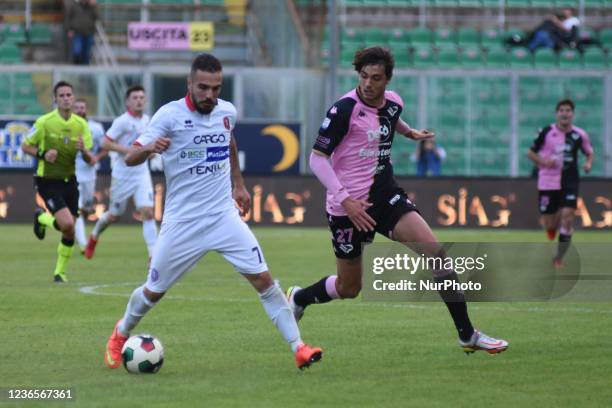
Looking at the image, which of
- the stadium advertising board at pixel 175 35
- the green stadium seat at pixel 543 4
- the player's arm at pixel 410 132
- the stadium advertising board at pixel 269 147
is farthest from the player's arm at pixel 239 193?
the green stadium seat at pixel 543 4

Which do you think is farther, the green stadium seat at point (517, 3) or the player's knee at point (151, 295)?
the green stadium seat at point (517, 3)

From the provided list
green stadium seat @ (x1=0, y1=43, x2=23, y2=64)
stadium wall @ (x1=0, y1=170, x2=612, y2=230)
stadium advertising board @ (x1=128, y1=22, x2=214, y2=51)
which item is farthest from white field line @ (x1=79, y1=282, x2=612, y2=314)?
green stadium seat @ (x1=0, y1=43, x2=23, y2=64)

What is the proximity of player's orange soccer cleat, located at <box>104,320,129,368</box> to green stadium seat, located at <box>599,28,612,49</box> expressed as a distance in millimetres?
25518

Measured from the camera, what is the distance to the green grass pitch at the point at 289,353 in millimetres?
7977

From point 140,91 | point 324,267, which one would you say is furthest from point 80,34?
point 324,267

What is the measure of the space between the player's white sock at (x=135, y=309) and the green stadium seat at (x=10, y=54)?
23291 millimetres

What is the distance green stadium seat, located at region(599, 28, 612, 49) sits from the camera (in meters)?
32.9

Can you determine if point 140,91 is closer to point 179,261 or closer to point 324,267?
point 324,267

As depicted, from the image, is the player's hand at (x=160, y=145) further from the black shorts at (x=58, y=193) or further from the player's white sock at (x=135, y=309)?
the black shorts at (x=58, y=193)

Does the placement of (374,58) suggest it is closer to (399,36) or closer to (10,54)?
(10,54)


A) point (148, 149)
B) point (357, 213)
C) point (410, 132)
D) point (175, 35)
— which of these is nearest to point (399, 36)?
point (175, 35)

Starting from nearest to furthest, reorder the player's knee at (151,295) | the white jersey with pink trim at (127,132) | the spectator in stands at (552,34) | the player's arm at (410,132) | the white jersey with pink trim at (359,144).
→ 1. the player's knee at (151,295)
2. the white jersey with pink trim at (359,144)
3. the player's arm at (410,132)
4. the white jersey with pink trim at (127,132)
5. the spectator in stands at (552,34)

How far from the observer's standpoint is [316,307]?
1317cm

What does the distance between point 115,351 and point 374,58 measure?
2721 millimetres
